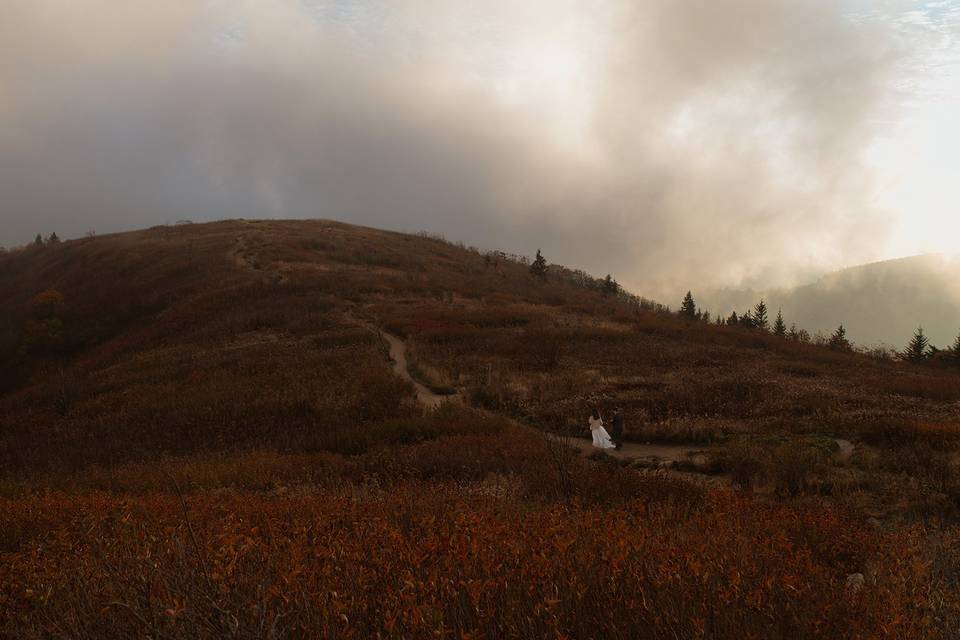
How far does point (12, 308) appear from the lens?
4559 centimetres

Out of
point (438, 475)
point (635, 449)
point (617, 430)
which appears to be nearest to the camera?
point (438, 475)

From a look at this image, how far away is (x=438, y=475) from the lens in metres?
10.2

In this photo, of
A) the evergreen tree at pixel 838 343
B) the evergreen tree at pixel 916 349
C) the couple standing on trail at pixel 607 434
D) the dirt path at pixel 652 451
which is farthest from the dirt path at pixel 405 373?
the evergreen tree at pixel 916 349

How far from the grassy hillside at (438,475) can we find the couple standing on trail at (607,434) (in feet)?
3.02

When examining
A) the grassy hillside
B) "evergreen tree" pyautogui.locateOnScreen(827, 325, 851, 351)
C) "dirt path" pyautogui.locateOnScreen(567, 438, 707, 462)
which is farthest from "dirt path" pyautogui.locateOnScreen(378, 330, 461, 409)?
"evergreen tree" pyautogui.locateOnScreen(827, 325, 851, 351)

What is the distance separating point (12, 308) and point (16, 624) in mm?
56234

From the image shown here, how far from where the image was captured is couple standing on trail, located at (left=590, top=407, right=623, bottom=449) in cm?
1325

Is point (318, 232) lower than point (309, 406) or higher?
higher

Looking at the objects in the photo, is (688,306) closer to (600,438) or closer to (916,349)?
(916,349)

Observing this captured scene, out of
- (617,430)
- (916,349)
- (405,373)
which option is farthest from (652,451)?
(916,349)

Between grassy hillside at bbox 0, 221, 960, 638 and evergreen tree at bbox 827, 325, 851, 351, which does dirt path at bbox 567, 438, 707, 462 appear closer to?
grassy hillside at bbox 0, 221, 960, 638

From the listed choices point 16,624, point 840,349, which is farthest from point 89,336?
point 840,349

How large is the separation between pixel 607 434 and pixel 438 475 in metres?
5.48

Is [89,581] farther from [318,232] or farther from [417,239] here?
[417,239]
